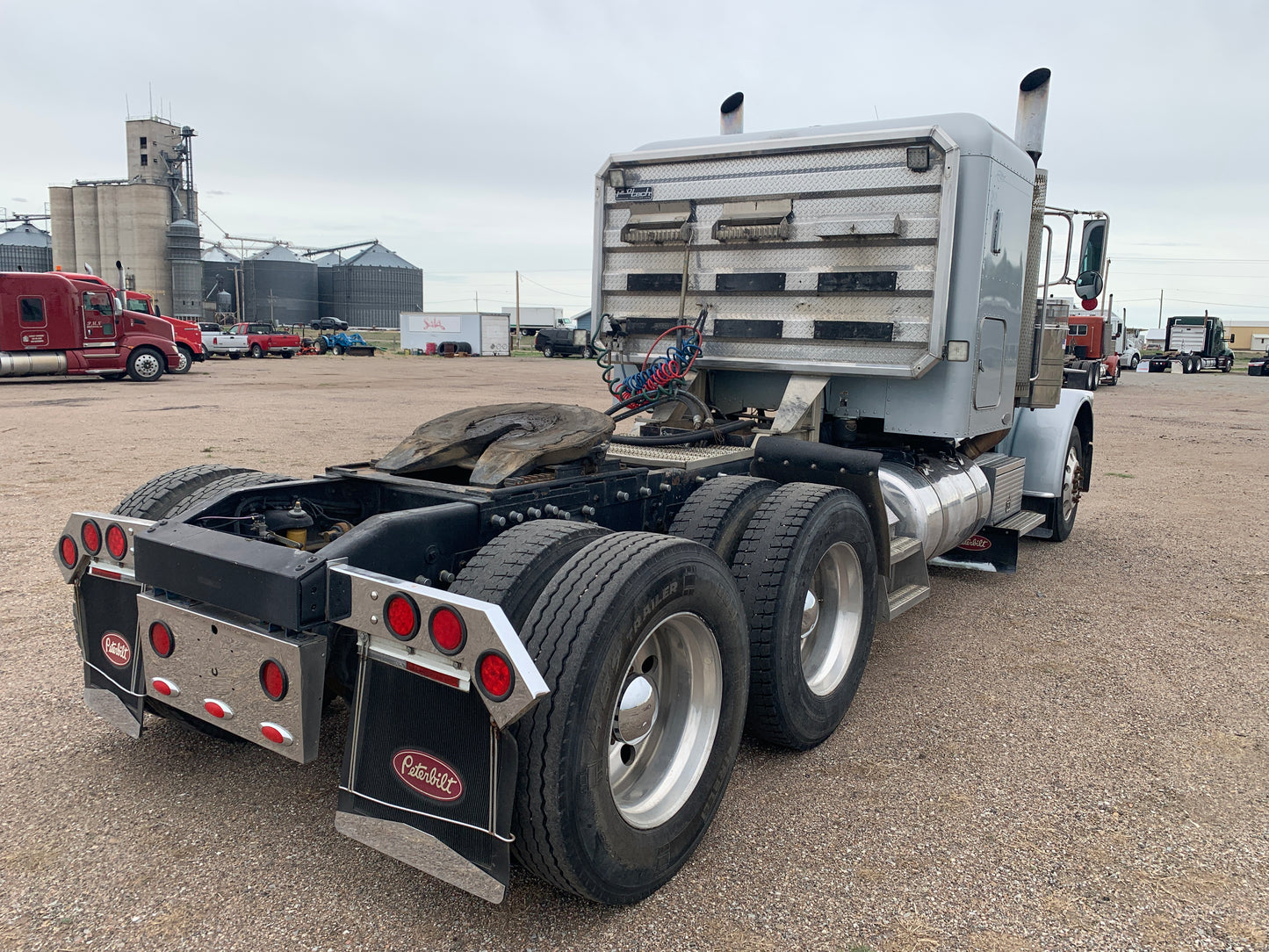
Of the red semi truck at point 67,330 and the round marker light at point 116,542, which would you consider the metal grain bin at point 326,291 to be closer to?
the red semi truck at point 67,330

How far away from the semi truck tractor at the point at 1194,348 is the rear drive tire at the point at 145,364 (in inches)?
1776

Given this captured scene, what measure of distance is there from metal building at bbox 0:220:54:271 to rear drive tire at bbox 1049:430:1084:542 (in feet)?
297

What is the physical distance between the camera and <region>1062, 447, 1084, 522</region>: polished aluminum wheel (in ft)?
25.0

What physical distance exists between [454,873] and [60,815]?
165cm

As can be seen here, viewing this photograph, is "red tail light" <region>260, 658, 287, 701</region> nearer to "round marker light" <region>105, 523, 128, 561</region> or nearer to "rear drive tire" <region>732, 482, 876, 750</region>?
"round marker light" <region>105, 523, 128, 561</region>

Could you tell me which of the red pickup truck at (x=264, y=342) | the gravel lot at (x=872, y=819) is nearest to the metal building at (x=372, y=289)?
the red pickup truck at (x=264, y=342)

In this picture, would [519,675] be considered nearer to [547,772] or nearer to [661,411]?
[547,772]

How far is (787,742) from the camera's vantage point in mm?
3639

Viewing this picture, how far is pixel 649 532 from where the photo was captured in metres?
3.79

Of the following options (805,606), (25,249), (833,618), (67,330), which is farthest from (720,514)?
(25,249)

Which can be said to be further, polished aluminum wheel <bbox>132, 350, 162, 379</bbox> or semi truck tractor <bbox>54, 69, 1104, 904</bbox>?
Result: polished aluminum wheel <bbox>132, 350, 162, 379</bbox>

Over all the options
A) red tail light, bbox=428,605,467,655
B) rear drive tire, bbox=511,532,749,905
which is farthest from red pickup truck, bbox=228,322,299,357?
red tail light, bbox=428,605,467,655

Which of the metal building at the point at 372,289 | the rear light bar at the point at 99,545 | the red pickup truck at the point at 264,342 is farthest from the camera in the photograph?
the metal building at the point at 372,289

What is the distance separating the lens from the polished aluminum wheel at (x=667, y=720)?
9.32 ft
